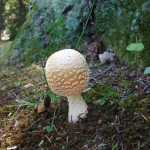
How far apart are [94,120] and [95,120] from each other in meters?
0.02

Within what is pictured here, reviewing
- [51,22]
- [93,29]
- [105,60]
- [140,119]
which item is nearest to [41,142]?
[140,119]

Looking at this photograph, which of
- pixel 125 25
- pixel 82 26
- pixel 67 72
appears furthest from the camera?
pixel 82 26

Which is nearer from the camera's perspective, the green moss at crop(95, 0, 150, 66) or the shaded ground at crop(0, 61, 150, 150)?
the shaded ground at crop(0, 61, 150, 150)

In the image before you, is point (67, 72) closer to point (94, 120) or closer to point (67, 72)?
point (67, 72)

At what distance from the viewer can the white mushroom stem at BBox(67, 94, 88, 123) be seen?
2117mm

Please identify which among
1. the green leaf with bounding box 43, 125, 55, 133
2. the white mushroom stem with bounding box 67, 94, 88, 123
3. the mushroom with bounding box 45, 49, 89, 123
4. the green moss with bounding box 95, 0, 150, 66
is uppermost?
the green moss with bounding box 95, 0, 150, 66

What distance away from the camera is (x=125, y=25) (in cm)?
→ 278

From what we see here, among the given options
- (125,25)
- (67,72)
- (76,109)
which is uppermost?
(125,25)

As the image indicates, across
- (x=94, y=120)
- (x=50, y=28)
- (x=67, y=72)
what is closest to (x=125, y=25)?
(x=67, y=72)

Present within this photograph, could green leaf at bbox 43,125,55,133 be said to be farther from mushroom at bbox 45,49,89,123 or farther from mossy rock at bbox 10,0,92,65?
mossy rock at bbox 10,0,92,65

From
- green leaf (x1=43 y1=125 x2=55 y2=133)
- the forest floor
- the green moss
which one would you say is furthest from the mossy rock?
green leaf (x1=43 y1=125 x2=55 y2=133)

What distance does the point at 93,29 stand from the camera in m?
3.53

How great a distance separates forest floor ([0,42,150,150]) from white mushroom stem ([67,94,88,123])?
2.9 inches

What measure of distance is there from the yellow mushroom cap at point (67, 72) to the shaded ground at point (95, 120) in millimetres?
402
